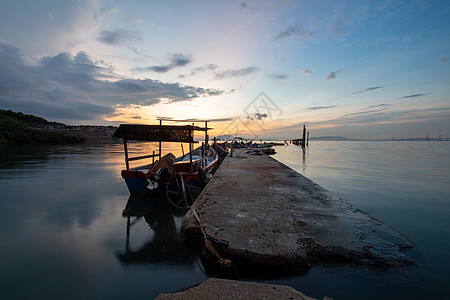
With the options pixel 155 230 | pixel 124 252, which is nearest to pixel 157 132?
pixel 155 230

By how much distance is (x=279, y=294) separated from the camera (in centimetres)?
237

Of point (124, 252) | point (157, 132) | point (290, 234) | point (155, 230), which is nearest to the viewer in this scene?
point (290, 234)

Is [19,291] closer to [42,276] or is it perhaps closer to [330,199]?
[42,276]

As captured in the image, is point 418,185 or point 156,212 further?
point 418,185

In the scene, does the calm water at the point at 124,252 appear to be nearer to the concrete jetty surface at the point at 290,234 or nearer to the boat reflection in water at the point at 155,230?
the boat reflection in water at the point at 155,230

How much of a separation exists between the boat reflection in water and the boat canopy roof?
2629 millimetres

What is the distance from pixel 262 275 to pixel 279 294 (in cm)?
86

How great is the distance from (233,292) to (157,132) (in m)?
6.79

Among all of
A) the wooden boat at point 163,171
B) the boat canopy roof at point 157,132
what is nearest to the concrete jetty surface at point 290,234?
the wooden boat at point 163,171

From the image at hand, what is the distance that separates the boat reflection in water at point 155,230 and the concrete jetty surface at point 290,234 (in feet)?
3.03

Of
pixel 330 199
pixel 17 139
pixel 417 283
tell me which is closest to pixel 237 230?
pixel 417 283

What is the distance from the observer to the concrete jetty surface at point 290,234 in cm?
321

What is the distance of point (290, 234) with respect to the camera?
376cm

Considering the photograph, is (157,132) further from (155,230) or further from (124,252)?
(124,252)
